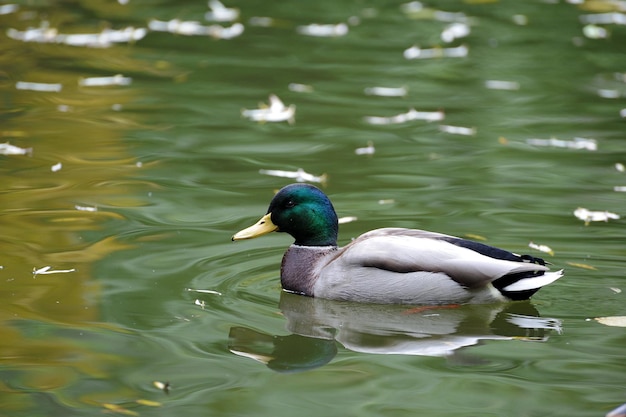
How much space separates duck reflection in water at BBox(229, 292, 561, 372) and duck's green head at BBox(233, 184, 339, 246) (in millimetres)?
439

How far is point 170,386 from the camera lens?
544 cm

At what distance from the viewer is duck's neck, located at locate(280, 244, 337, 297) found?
6863mm

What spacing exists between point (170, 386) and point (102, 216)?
2.87m

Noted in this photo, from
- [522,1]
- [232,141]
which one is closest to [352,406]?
[232,141]

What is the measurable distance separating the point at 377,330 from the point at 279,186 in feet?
8.88

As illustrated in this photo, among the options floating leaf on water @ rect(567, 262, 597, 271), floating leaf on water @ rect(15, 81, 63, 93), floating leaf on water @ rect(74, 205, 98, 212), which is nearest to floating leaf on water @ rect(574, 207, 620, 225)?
floating leaf on water @ rect(567, 262, 597, 271)

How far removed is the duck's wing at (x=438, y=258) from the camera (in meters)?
6.55

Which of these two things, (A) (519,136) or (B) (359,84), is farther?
(B) (359,84)

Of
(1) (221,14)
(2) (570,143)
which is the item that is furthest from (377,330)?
(1) (221,14)

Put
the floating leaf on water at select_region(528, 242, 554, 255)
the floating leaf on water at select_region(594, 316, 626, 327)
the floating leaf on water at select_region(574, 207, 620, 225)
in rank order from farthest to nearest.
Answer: the floating leaf on water at select_region(574, 207, 620, 225), the floating leaf on water at select_region(528, 242, 554, 255), the floating leaf on water at select_region(594, 316, 626, 327)

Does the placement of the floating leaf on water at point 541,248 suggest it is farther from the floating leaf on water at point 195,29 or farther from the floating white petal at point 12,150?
the floating leaf on water at point 195,29

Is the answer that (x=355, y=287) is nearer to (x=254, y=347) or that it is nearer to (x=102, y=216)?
(x=254, y=347)

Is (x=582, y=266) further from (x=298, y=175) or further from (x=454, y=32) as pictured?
(x=454, y=32)

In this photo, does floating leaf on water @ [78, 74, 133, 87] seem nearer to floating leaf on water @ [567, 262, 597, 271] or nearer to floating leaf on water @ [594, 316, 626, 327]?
floating leaf on water @ [567, 262, 597, 271]
